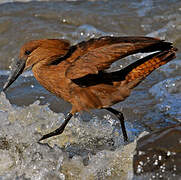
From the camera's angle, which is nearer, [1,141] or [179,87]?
[1,141]

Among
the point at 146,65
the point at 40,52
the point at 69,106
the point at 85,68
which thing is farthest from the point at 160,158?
the point at 69,106

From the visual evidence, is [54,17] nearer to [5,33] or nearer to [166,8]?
[5,33]

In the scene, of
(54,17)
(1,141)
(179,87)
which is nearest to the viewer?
(1,141)

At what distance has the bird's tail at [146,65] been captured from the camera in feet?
14.0

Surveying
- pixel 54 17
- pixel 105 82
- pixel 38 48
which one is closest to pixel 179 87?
pixel 105 82

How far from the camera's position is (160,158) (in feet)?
13.0

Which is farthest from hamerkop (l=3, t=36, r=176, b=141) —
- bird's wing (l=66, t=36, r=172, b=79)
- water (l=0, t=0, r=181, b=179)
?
water (l=0, t=0, r=181, b=179)

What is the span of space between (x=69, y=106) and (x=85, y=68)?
207 centimetres

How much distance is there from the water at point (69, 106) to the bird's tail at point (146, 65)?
0.64 meters

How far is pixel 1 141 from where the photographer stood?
4941 mm

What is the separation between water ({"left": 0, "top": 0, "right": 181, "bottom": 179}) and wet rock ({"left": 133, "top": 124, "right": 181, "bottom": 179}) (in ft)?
0.36

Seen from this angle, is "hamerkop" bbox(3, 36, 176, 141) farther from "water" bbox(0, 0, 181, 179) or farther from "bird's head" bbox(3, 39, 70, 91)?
"water" bbox(0, 0, 181, 179)

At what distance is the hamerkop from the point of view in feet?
13.6

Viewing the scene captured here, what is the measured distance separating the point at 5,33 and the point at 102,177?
16.2ft
